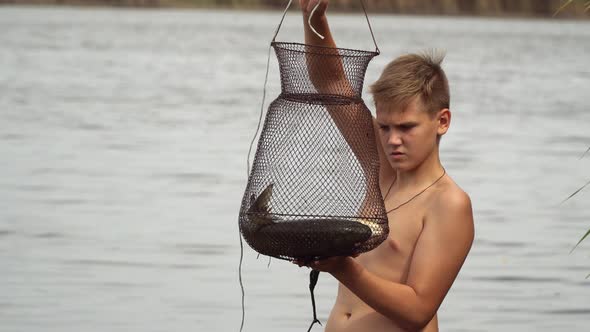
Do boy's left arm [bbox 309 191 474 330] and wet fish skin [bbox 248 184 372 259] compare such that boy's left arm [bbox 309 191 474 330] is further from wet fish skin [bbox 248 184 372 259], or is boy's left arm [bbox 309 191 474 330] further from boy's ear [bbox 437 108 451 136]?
boy's ear [bbox 437 108 451 136]

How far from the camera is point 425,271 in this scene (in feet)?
12.9

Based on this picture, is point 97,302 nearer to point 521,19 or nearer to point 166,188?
point 166,188

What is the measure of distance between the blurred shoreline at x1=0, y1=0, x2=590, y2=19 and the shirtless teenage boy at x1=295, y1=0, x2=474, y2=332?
96.0 meters

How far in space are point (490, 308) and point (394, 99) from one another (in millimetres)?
4545

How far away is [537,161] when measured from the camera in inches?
639

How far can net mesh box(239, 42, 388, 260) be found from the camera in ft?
13.1

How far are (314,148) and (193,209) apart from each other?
7594 mm

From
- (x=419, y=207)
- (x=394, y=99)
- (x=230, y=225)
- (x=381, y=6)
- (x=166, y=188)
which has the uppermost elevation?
(x=394, y=99)

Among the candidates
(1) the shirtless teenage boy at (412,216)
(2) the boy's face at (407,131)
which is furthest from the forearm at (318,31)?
(2) the boy's face at (407,131)

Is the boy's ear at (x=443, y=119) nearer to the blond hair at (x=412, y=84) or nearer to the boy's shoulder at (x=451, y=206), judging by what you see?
the blond hair at (x=412, y=84)

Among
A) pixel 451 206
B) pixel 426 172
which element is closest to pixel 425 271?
pixel 451 206

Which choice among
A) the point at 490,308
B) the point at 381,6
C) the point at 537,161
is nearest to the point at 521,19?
the point at 381,6

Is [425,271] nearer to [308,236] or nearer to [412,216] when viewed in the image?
[412,216]

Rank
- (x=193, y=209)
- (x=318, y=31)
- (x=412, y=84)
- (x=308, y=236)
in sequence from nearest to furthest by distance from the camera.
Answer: (x=308, y=236) < (x=412, y=84) < (x=318, y=31) < (x=193, y=209)
